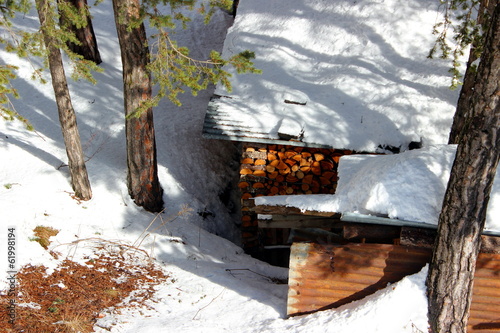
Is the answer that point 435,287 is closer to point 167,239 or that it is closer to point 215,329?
point 215,329

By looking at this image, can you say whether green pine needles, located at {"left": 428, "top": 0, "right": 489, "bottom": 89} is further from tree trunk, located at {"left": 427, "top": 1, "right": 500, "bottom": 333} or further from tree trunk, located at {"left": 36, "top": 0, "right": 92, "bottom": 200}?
tree trunk, located at {"left": 36, "top": 0, "right": 92, "bottom": 200}

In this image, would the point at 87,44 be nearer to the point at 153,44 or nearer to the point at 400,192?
the point at 153,44

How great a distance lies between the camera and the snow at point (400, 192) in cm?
443

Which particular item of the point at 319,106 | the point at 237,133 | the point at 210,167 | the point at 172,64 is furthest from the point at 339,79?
the point at 172,64

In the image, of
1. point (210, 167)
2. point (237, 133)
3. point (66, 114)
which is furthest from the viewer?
point (210, 167)

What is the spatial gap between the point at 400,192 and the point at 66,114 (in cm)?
488

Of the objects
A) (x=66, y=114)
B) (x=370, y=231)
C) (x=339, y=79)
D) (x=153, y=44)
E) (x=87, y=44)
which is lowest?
(x=370, y=231)

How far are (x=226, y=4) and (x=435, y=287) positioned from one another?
170 inches

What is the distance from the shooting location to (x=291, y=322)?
4859 millimetres

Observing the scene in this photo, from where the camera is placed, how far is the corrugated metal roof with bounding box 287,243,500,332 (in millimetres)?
4688

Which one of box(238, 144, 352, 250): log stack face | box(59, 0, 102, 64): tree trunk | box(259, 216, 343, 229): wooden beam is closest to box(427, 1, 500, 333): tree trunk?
box(259, 216, 343, 229): wooden beam

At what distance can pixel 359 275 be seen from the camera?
4.88 meters

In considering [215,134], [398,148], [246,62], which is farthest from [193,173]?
[398,148]

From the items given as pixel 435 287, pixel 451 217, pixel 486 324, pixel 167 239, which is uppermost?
pixel 451 217
